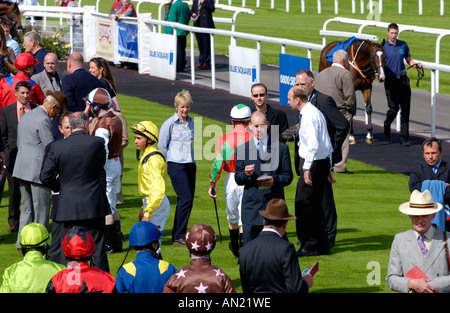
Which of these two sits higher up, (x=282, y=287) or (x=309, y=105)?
(x=309, y=105)

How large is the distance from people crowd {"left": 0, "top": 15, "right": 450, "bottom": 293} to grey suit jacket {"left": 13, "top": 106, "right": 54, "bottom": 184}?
0.02m

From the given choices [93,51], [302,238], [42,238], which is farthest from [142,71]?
[42,238]

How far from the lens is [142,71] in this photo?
25594 millimetres

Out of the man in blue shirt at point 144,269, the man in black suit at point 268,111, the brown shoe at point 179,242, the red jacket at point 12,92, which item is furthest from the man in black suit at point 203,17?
the man in blue shirt at point 144,269

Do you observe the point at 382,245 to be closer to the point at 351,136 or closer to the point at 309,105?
the point at 309,105

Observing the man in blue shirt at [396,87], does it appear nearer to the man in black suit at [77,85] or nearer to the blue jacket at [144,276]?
the man in black suit at [77,85]

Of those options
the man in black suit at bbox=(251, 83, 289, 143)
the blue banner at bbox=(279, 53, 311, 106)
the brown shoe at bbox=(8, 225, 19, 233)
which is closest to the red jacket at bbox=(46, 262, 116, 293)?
the man in black suit at bbox=(251, 83, 289, 143)

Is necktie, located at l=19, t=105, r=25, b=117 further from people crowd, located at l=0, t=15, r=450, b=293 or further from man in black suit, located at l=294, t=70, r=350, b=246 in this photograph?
man in black suit, located at l=294, t=70, r=350, b=246

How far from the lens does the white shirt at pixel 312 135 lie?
32.7ft

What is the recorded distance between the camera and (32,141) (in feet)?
33.5

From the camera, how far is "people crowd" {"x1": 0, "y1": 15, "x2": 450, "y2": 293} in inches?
267

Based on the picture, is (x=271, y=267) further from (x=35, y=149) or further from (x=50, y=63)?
A: (x=50, y=63)

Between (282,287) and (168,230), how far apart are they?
5.14m

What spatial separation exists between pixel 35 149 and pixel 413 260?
195 inches
